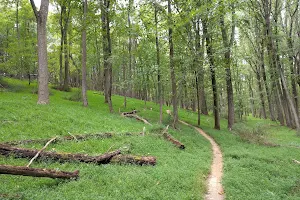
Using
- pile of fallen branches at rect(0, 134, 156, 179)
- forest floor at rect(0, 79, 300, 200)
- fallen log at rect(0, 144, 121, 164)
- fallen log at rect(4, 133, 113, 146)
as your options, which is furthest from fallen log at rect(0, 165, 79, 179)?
fallen log at rect(4, 133, 113, 146)

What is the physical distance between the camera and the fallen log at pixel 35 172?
5746 millimetres

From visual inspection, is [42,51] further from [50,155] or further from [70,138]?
[50,155]

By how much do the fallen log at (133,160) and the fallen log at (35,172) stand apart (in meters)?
2.21

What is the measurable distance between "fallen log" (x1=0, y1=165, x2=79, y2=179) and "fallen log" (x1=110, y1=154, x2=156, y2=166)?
2.21 m

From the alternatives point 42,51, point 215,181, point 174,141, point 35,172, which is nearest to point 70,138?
point 35,172

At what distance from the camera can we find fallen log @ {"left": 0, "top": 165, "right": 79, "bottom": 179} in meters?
5.75

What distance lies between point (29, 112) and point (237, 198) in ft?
36.5

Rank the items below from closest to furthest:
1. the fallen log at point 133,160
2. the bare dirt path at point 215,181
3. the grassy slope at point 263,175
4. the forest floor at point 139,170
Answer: the forest floor at point 139,170, the bare dirt path at point 215,181, the grassy slope at point 263,175, the fallen log at point 133,160

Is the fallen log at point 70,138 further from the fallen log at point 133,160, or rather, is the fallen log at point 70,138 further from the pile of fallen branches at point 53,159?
the fallen log at point 133,160

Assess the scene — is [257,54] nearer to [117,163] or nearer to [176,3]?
[176,3]

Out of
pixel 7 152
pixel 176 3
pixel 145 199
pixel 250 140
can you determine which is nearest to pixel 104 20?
pixel 176 3

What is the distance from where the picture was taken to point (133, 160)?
30.5 ft

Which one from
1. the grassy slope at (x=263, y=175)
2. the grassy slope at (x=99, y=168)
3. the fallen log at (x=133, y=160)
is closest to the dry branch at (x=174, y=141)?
the grassy slope at (x=99, y=168)

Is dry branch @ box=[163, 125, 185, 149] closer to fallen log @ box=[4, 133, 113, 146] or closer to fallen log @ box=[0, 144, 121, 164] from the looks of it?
fallen log @ box=[4, 133, 113, 146]
